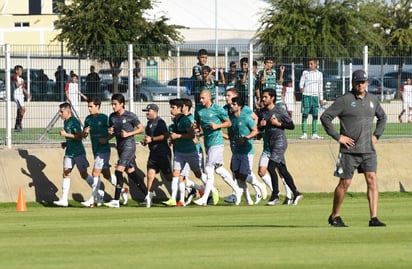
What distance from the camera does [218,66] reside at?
81.6 ft

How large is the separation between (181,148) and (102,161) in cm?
147

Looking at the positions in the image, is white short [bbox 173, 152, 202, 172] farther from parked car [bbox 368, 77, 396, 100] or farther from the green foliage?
the green foliage

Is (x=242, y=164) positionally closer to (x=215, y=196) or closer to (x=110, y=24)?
(x=215, y=196)

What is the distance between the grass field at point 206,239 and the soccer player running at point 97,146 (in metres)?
1.71

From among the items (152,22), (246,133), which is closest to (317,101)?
(246,133)

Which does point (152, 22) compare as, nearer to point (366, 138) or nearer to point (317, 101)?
point (317, 101)

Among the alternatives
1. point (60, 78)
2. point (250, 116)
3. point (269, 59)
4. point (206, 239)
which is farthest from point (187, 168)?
point (206, 239)

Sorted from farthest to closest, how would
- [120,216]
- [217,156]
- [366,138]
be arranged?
[217,156] → [120,216] → [366,138]

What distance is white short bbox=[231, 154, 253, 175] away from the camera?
2014cm

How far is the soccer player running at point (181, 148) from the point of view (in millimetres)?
19969

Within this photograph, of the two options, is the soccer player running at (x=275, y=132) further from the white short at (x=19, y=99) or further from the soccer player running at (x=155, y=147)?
the white short at (x=19, y=99)

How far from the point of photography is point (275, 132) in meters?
19.5

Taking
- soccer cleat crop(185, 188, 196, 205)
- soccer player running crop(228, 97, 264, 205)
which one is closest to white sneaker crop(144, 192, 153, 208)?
soccer cleat crop(185, 188, 196, 205)

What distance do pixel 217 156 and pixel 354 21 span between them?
3736 cm
